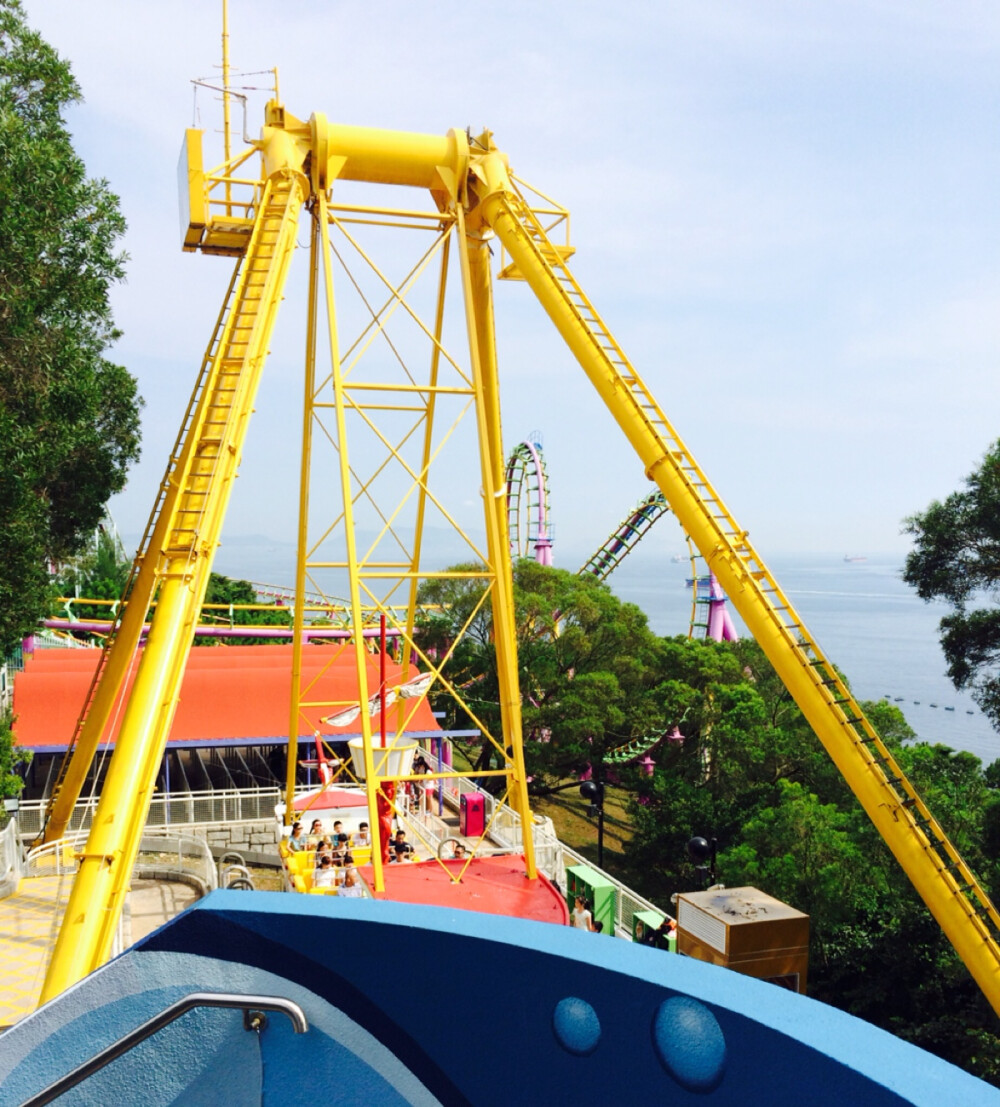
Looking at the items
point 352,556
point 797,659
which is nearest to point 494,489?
point 352,556

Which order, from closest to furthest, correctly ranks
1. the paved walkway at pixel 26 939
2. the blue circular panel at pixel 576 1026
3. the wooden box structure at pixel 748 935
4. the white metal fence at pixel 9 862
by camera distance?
the blue circular panel at pixel 576 1026 → the wooden box structure at pixel 748 935 → the paved walkway at pixel 26 939 → the white metal fence at pixel 9 862

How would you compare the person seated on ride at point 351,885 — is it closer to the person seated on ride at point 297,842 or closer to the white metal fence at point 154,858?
the person seated on ride at point 297,842

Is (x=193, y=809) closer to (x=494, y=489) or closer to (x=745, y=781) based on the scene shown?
(x=494, y=489)

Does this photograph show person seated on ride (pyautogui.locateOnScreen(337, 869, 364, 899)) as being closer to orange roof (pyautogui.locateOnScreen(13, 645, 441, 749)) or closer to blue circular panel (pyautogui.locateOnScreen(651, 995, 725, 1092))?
orange roof (pyautogui.locateOnScreen(13, 645, 441, 749))

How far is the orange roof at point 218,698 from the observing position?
21547 millimetres

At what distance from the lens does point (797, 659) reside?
9898 mm

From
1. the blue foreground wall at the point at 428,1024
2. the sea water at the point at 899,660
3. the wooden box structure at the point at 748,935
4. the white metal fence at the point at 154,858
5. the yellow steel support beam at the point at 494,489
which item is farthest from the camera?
the sea water at the point at 899,660

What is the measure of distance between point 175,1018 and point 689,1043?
43.4 inches

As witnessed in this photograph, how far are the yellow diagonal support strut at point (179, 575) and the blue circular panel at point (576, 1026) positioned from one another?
4701mm

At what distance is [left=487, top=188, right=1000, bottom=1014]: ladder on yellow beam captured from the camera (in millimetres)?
9172

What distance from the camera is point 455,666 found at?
30328 mm

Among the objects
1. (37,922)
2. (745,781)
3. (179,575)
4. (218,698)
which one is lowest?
(37,922)

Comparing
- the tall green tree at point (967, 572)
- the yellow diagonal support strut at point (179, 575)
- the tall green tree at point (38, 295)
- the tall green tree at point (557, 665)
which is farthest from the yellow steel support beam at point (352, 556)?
the tall green tree at point (557, 665)

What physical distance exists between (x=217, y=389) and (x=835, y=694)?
740cm
